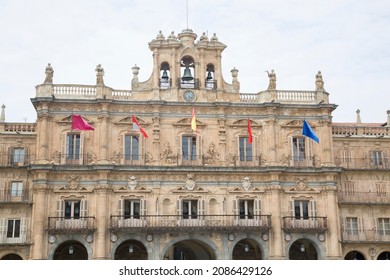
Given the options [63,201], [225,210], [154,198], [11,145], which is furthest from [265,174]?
[11,145]

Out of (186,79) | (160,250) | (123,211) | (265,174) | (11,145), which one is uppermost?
(186,79)

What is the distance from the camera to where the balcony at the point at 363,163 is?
47719 millimetres

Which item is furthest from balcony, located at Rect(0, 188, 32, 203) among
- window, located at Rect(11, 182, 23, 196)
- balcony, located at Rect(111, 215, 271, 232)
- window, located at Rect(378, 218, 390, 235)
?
window, located at Rect(378, 218, 390, 235)

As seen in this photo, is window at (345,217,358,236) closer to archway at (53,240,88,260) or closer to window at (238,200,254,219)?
window at (238,200,254,219)

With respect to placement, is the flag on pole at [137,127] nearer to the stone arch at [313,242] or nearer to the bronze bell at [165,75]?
the bronze bell at [165,75]

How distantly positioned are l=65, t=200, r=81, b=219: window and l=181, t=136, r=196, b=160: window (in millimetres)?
8559

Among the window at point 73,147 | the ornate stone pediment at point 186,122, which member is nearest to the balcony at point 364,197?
the ornate stone pediment at point 186,122

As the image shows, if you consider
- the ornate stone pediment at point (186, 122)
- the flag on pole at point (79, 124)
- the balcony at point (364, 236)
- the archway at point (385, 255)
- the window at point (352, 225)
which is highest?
the ornate stone pediment at point (186, 122)

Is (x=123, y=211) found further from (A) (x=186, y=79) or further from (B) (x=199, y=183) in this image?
(A) (x=186, y=79)

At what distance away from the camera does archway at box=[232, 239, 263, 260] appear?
1805 inches

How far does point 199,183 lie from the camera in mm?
43875

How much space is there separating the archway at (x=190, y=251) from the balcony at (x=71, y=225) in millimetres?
7852

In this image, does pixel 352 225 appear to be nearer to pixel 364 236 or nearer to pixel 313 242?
pixel 364 236

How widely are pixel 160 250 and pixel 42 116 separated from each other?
42.6 ft
